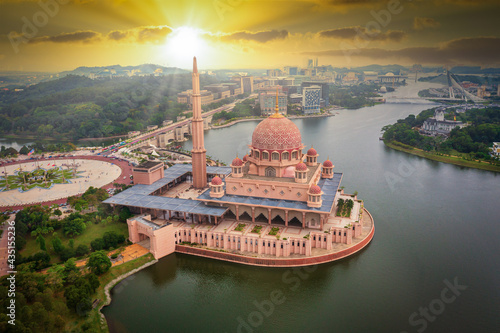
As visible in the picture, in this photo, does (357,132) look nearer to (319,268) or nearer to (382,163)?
(382,163)

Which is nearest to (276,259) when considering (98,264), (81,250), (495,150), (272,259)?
(272,259)

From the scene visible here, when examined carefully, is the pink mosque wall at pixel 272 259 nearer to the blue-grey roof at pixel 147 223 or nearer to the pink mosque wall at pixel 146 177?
the blue-grey roof at pixel 147 223

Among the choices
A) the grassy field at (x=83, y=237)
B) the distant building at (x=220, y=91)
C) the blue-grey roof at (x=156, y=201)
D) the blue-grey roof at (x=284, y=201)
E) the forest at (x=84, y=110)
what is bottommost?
the grassy field at (x=83, y=237)

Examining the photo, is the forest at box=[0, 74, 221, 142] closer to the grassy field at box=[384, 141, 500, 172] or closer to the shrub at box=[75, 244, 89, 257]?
the shrub at box=[75, 244, 89, 257]

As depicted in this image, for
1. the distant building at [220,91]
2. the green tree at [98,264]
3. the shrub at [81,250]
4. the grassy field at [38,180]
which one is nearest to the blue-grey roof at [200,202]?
the shrub at [81,250]

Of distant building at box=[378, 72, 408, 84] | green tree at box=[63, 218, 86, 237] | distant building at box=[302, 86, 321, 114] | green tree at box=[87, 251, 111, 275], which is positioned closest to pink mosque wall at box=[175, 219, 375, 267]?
green tree at box=[87, 251, 111, 275]

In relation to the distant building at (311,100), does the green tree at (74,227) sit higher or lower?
lower

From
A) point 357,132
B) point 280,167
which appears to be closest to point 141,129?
point 357,132

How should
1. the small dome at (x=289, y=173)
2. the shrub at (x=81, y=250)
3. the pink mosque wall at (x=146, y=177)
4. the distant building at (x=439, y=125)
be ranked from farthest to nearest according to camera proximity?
the distant building at (x=439, y=125), the pink mosque wall at (x=146, y=177), the small dome at (x=289, y=173), the shrub at (x=81, y=250)
